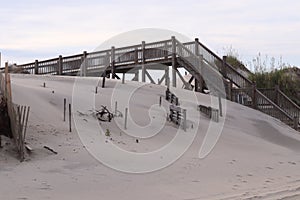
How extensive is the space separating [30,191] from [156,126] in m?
8.53

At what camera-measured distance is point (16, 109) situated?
13.0 metres

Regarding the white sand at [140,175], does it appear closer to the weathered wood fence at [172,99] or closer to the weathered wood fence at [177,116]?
the weathered wood fence at [177,116]

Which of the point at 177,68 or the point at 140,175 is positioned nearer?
the point at 140,175

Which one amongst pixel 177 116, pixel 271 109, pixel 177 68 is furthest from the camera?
pixel 177 68

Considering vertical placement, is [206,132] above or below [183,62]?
below

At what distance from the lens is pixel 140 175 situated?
1222 centimetres

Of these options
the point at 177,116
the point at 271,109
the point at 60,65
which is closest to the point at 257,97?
the point at 271,109

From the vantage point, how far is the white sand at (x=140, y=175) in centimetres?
1051

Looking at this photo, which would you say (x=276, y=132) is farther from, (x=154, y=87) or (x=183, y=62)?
(x=183, y=62)

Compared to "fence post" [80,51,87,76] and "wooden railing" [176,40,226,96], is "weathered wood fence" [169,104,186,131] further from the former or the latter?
"fence post" [80,51,87,76]

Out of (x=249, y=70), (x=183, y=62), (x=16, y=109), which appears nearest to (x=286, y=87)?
(x=249, y=70)

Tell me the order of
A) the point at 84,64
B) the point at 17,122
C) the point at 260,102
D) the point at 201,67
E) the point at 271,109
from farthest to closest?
the point at 84,64, the point at 201,67, the point at 260,102, the point at 271,109, the point at 17,122

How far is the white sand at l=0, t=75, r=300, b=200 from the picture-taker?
1051cm

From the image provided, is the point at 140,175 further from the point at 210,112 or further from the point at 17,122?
the point at 210,112
